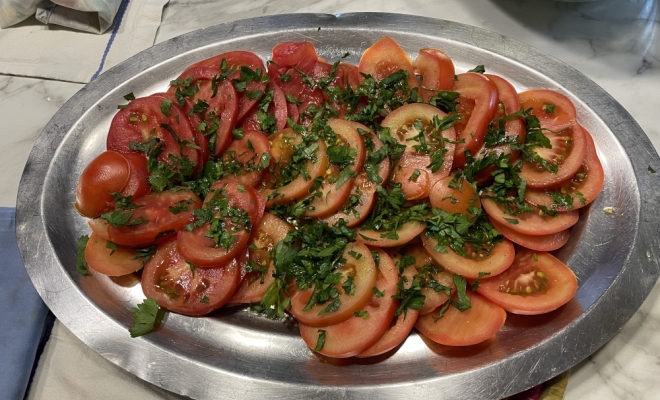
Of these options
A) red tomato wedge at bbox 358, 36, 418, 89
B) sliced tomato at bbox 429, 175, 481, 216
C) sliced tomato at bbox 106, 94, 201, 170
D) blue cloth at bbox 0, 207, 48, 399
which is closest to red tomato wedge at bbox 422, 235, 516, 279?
sliced tomato at bbox 429, 175, 481, 216

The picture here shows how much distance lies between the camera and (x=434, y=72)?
2037 millimetres

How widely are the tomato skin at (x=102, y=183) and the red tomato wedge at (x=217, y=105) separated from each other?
0.34 metres

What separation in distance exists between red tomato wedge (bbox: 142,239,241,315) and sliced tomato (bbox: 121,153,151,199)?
0.22 meters

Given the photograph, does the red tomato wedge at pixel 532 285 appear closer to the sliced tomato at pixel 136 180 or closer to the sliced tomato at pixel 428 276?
the sliced tomato at pixel 428 276

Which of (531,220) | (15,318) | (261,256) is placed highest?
(531,220)

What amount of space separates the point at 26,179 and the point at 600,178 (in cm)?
226

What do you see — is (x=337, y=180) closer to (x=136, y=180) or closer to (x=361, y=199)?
(x=361, y=199)

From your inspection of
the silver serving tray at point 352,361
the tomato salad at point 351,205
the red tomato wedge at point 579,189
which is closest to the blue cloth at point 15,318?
the silver serving tray at point 352,361

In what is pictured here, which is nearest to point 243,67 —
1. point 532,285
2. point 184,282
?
point 184,282

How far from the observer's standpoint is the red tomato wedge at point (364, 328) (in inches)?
59.7

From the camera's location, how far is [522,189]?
1.71 m

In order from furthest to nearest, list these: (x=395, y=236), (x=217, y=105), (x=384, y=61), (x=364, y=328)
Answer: (x=384, y=61)
(x=217, y=105)
(x=395, y=236)
(x=364, y=328)

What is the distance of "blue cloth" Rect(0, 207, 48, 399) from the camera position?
1753 mm

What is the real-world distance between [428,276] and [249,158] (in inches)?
30.9
